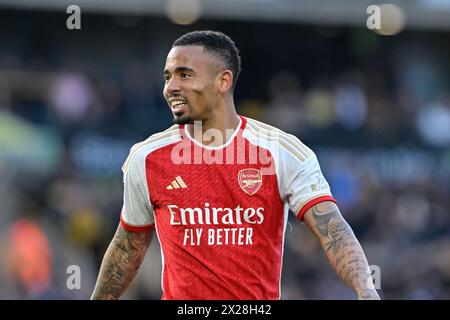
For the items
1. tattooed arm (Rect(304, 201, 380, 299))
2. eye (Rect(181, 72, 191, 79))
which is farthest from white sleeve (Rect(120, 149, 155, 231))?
tattooed arm (Rect(304, 201, 380, 299))

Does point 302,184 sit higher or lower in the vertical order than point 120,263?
higher

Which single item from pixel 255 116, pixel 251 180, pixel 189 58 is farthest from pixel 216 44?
pixel 255 116

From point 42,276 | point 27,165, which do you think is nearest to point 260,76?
point 27,165

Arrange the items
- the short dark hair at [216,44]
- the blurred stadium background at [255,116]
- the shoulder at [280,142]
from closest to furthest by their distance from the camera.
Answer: the shoulder at [280,142] → the short dark hair at [216,44] → the blurred stadium background at [255,116]

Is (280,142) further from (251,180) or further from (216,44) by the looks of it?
(216,44)

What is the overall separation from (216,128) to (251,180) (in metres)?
0.42

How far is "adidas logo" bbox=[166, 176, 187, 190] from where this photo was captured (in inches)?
244

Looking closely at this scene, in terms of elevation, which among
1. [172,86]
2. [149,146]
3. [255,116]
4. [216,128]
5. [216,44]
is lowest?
[149,146]

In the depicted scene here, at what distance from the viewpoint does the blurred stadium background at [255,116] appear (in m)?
15.7

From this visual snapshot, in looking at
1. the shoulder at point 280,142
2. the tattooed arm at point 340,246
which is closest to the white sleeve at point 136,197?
the shoulder at point 280,142

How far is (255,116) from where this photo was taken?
18453mm

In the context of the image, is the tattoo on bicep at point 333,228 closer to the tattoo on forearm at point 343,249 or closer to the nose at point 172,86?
the tattoo on forearm at point 343,249

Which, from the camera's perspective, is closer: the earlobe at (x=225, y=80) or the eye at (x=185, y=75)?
the eye at (x=185, y=75)

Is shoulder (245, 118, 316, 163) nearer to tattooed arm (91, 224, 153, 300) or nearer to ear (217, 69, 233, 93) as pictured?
ear (217, 69, 233, 93)
